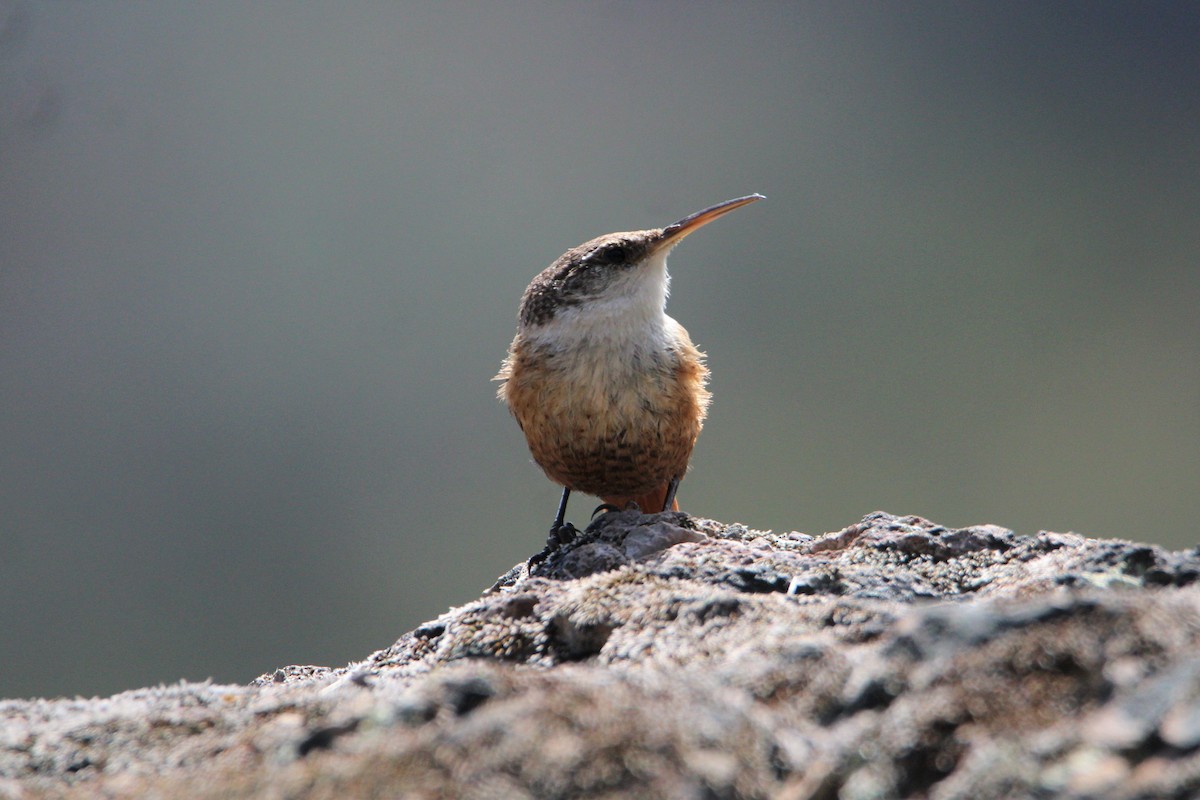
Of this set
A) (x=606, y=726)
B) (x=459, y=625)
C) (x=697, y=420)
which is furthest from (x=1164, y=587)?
(x=697, y=420)

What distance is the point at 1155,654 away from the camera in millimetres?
1519

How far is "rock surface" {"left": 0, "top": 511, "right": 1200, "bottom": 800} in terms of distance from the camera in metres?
1.40

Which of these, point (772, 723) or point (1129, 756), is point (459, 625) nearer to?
point (772, 723)

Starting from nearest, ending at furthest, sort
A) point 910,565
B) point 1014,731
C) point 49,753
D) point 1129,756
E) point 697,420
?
point 1129,756, point 1014,731, point 49,753, point 910,565, point 697,420

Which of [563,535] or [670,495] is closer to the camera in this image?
[563,535]

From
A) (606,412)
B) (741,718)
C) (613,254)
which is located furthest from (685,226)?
(741,718)

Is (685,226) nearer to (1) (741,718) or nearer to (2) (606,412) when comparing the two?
(2) (606,412)

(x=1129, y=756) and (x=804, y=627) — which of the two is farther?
(x=804, y=627)

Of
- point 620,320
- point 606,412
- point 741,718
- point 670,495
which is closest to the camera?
point 741,718

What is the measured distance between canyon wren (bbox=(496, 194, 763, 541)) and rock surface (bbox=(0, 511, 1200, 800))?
167cm

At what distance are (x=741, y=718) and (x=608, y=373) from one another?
2.55m

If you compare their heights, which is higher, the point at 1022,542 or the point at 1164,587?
the point at 1022,542

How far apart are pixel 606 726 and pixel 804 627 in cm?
75

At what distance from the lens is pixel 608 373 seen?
404 cm
